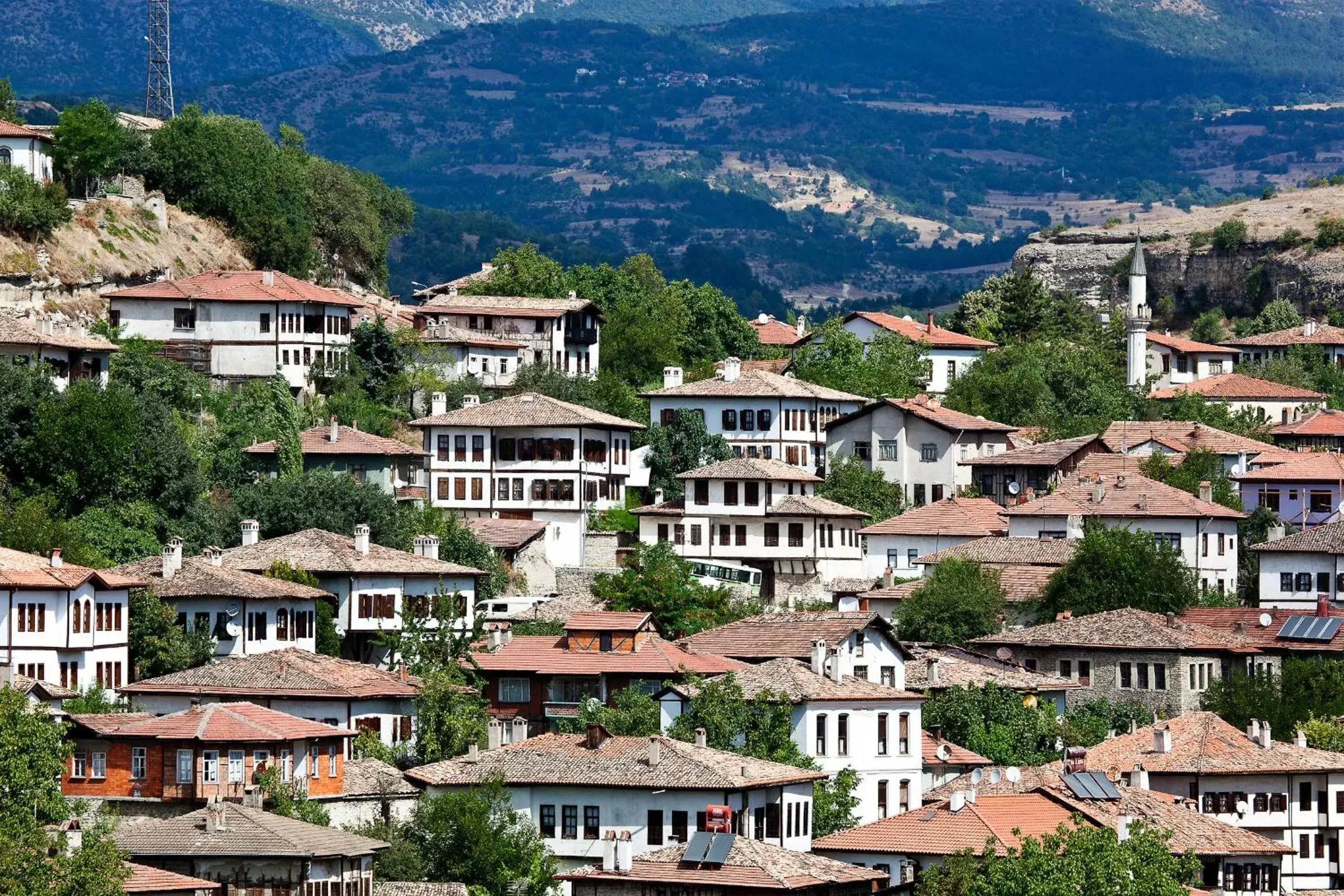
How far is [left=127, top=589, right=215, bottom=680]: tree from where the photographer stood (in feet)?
275

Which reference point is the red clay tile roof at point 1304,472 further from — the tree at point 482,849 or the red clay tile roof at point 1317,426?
the tree at point 482,849

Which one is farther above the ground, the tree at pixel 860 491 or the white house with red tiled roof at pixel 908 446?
the white house with red tiled roof at pixel 908 446

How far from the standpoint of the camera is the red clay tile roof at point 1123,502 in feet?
347

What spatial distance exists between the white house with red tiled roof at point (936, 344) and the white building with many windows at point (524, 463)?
99.1ft

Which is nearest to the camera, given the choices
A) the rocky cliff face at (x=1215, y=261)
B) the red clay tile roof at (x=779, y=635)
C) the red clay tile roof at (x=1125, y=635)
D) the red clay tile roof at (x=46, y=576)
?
the red clay tile roof at (x=46, y=576)

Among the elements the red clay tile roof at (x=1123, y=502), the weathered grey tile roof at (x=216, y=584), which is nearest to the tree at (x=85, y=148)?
the weathered grey tile roof at (x=216, y=584)

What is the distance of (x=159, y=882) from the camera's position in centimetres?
6022

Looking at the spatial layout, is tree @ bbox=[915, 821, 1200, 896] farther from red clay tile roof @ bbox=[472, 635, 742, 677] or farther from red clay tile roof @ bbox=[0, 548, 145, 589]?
red clay tile roof @ bbox=[0, 548, 145, 589]

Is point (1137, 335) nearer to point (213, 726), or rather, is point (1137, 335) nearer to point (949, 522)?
point (949, 522)

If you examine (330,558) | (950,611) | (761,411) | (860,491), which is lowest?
(950,611)

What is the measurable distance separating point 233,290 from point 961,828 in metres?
54.2

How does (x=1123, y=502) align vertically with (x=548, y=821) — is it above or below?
above

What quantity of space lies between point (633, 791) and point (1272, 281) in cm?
11492

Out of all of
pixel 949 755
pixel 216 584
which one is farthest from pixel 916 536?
pixel 216 584
